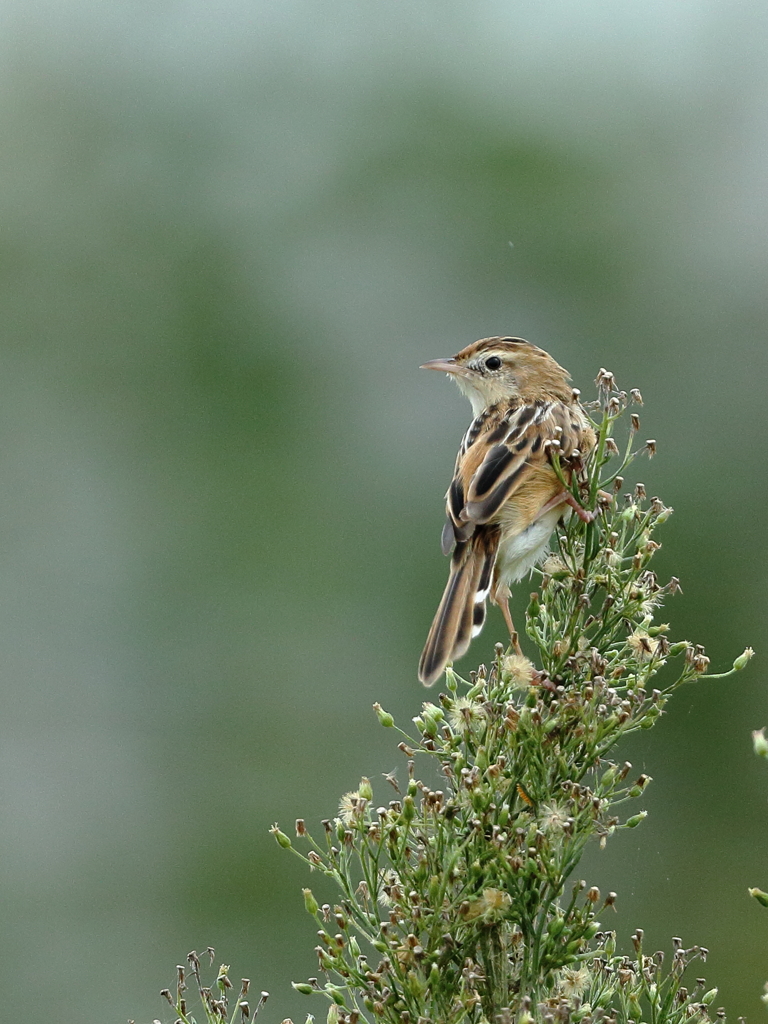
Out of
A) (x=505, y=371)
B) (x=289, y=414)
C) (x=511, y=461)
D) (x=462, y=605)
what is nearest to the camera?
(x=462, y=605)

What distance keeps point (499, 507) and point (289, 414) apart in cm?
920

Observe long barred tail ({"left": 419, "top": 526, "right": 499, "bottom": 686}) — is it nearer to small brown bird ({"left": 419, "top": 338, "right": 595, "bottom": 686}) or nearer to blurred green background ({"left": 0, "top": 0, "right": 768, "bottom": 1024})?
small brown bird ({"left": 419, "top": 338, "right": 595, "bottom": 686})

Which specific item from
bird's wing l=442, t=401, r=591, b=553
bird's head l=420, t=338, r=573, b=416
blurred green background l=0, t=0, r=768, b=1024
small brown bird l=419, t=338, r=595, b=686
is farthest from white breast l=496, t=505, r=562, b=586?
blurred green background l=0, t=0, r=768, b=1024

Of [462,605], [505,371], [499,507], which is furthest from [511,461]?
[505,371]

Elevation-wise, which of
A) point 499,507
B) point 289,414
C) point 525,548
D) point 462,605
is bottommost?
point 462,605

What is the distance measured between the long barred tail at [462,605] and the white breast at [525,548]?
0.20ft

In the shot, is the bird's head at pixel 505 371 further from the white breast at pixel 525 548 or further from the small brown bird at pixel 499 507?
the white breast at pixel 525 548

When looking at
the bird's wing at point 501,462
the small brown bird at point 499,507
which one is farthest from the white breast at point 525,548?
the bird's wing at point 501,462

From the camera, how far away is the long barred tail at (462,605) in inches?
158

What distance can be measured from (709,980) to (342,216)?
379 inches

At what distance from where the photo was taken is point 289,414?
13.7 m

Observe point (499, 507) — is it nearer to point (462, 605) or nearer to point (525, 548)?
point (525, 548)

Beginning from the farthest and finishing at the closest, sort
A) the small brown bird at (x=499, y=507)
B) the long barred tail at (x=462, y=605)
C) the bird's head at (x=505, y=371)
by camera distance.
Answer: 1. the bird's head at (x=505, y=371)
2. the small brown bird at (x=499, y=507)
3. the long barred tail at (x=462, y=605)

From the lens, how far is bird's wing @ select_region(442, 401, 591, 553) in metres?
4.73
